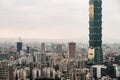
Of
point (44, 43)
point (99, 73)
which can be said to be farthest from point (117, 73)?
point (44, 43)

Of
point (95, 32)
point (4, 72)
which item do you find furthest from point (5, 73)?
point (95, 32)

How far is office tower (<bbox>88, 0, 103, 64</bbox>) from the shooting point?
4416 cm

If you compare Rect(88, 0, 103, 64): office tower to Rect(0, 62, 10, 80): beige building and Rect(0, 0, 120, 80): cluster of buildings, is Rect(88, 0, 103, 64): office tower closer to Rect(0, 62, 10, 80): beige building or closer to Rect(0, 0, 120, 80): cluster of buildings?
Rect(0, 0, 120, 80): cluster of buildings

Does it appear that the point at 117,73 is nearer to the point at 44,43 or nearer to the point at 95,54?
the point at 95,54

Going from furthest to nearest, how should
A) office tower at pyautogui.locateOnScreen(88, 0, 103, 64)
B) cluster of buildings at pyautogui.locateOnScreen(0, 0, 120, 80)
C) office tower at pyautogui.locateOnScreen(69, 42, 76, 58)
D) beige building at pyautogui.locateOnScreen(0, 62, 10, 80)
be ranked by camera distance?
office tower at pyautogui.locateOnScreen(69, 42, 76, 58) < office tower at pyautogui.locateOnScreen(88, 0, 103, 64) < cluster of buildings at pyautogui.locateOnScreen(0, 0, 120, 80) < beige building at pyautogui.locateOnScreen(0, 62, 10, 80)

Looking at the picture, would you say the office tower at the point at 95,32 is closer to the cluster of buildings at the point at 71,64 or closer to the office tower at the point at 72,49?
the cluster of buildings at the point at 71,64

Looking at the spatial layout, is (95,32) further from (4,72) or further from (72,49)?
(4,72)

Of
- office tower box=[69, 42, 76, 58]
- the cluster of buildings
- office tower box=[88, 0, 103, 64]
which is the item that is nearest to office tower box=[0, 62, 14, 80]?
the cluster of buildings

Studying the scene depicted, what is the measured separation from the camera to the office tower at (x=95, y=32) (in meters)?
44.2

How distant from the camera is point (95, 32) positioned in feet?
146

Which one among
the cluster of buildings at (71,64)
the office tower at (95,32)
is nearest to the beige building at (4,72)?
the cluster of buildings at (71,64)

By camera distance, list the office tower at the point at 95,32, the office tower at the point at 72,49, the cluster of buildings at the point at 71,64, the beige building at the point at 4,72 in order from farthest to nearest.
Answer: the office tower at the point at 72,49 < the office tower at the point at 95,32 < the cluster of buildings at the point at 71,64 < the beige building at the point at 4,72

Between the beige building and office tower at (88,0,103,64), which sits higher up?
office tower at (88,0,103,64)

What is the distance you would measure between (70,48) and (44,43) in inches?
470
